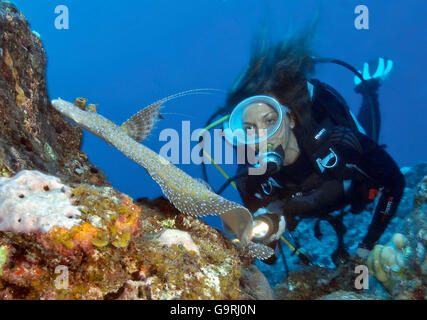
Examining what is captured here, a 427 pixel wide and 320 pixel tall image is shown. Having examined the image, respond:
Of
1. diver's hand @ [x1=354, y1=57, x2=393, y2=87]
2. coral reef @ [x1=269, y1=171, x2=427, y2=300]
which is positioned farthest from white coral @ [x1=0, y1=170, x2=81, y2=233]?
diver's hand @ [x1=354, y1=57, x2=393, y2=87]

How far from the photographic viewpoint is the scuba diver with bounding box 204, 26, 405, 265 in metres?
4.34

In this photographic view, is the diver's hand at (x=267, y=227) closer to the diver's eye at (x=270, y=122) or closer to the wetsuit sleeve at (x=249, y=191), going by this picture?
the wetsuit sleeve at (x=249, y=191)

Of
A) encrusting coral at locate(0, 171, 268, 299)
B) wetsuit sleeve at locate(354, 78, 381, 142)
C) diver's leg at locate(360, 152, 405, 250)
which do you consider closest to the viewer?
encrusting coral at locate(0, 171, 268, 299)

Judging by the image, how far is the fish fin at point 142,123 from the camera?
3.11m

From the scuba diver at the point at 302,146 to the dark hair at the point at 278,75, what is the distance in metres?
0.02

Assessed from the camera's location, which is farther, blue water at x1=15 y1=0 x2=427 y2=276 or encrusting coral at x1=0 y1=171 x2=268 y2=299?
blue water at x1=15 y1=0 x2=427 y2=276

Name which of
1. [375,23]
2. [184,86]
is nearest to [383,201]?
[375,23]

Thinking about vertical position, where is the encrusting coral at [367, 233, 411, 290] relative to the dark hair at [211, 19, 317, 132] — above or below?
below

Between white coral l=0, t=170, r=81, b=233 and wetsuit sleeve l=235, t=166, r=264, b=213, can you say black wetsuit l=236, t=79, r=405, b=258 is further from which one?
white coral l=0, t=170, r=81, b=233

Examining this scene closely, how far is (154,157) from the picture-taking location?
9.43ft

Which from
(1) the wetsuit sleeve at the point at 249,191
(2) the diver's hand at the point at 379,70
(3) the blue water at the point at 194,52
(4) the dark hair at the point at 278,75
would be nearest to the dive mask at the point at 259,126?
(4) the dark hair at the point at 278,75

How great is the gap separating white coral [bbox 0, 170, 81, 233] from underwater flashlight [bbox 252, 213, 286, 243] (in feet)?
7.57

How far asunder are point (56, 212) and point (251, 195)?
3.89 metres
